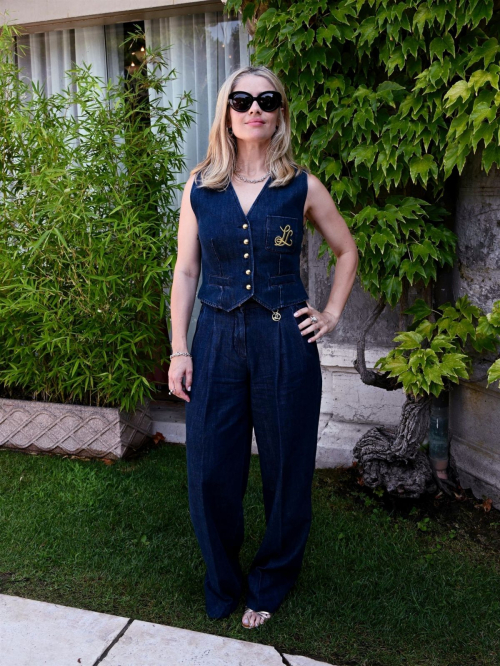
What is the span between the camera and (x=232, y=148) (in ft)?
7.74

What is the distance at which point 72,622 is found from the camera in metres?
2.59

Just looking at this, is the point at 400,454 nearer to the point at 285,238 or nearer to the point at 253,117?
the point at 285,238

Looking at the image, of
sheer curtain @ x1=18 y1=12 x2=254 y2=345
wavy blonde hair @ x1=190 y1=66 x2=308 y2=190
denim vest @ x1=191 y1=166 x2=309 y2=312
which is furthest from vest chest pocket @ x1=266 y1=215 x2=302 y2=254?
sheer curtain @ x1=18 y1=12 x2=254 y2=345

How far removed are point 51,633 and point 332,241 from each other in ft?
5.64

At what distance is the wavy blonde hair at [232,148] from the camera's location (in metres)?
2.31

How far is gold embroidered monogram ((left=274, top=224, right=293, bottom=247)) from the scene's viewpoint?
2305mm

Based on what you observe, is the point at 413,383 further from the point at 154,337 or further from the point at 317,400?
the point at 154,337

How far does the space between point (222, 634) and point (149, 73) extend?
310 centimetres

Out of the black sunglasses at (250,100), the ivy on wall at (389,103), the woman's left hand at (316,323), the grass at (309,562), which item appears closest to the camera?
the black sunglasses at (250,100)

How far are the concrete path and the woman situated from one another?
0.17m

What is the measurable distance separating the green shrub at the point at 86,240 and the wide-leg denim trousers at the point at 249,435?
144cm

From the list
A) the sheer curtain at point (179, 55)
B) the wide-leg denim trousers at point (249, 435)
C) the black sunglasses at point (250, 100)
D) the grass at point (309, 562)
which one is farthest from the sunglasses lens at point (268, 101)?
the sheer curtain at point (179, 55)

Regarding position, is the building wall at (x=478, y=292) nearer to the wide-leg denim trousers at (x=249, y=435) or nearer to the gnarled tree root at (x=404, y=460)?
the gnarled tree root at (x=404, y=460)

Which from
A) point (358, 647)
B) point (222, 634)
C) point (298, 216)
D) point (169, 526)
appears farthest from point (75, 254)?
point (358, 647)
